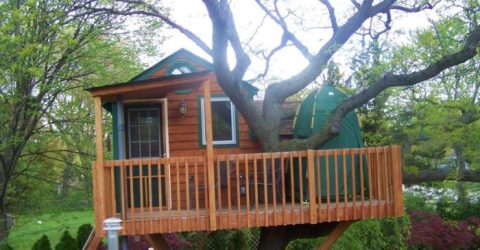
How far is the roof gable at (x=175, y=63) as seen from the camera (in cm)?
1010

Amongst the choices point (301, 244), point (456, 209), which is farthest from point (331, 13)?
point (456, 209)

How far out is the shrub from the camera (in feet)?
45.7

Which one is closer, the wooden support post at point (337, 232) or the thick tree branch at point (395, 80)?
the thick tree branch at point (395, 80)

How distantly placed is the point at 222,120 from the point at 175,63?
1.44 m

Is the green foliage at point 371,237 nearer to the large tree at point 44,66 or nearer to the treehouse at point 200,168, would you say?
the treehouse at point 200,168

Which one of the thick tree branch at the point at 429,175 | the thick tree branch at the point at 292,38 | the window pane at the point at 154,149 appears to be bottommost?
the thick tree branch at the point at 429,175

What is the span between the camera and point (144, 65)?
14.0m

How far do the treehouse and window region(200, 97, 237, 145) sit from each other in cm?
2

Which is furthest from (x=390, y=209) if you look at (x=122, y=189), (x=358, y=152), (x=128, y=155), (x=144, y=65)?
(x=144, y=65)

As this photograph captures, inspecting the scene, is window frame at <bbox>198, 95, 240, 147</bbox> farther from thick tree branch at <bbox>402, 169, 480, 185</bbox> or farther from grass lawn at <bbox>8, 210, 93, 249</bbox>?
thick tree branch at <bbox>402, 169, 480, 185</bbox>

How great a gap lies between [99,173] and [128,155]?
94.0 inches

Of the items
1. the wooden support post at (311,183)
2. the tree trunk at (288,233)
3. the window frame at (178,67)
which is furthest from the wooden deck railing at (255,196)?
the window frame at (178,67)

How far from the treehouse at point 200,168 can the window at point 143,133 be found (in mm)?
18

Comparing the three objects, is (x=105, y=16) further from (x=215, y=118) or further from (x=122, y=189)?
(x=122, y=189)
